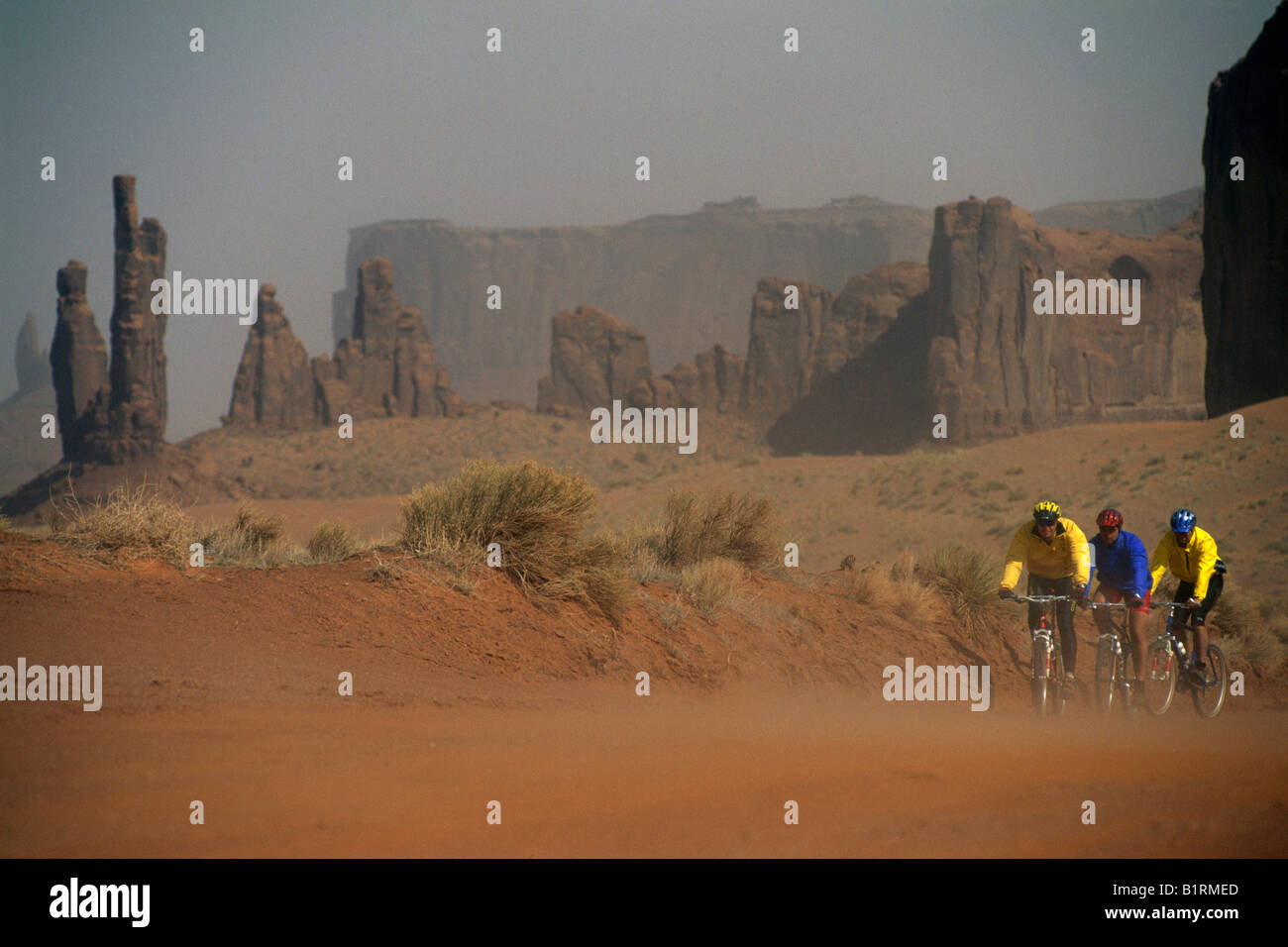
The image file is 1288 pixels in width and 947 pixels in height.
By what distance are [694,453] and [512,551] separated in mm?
88647

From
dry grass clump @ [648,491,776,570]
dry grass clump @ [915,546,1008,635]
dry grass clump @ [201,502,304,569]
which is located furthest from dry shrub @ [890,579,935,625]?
dry grass clump @ [201,502,304,569]

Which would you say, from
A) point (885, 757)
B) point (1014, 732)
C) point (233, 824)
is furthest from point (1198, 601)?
point (233, 824)

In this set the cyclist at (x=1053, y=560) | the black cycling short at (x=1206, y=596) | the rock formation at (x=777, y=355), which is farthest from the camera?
the rock formation at (x=777, y=355)

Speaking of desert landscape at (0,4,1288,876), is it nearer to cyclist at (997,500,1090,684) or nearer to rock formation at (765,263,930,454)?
cyclist at (997,500,1090,684)

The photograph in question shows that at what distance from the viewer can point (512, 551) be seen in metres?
12.2

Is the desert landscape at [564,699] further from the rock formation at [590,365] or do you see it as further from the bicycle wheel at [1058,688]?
the rock formation at [590,365]

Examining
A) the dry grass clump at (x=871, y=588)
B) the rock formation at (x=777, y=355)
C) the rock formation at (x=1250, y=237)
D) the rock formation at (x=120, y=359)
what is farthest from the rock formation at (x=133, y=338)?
the dry grass clump at (x=871, y=588)

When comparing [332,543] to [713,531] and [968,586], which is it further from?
[968,586]

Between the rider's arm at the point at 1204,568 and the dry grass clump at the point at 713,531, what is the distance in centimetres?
627

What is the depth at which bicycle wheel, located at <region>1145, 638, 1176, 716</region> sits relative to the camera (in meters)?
11.6

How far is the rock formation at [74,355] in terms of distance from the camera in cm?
8231

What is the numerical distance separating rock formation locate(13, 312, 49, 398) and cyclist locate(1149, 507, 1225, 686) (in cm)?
17824

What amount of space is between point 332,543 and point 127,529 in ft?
11.9

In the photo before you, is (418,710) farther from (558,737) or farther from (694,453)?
(694,453)
